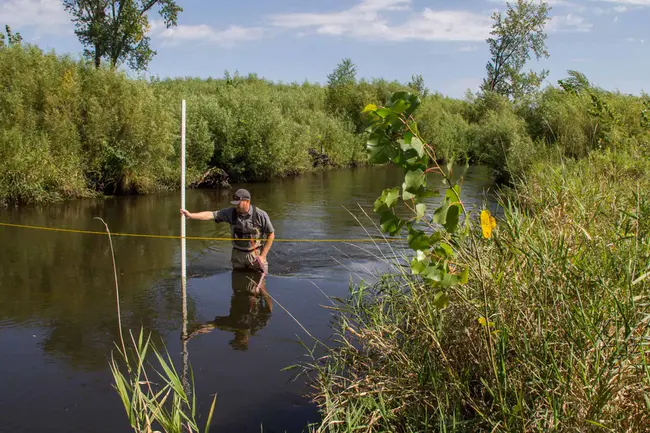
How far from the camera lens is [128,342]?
7211mm

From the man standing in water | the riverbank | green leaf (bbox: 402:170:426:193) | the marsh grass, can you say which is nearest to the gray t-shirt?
the man standing in water

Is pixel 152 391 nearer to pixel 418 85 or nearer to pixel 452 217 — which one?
pixel 452 217

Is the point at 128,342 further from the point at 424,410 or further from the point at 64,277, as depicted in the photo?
the point at 424,410

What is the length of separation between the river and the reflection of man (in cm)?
3

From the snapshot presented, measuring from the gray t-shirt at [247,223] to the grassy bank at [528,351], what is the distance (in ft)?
15.2

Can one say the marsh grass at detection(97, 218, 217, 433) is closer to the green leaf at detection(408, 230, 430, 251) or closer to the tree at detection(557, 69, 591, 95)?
the green leaf at detection(408, 230, 430, 251)

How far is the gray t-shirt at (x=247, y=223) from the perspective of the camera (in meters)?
9.43

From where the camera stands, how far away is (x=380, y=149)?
3.39 meters

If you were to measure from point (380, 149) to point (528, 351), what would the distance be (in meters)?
1.56

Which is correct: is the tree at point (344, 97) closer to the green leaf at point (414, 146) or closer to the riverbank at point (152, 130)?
the riverbank at point (152, 130)

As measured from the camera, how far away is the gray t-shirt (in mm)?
9430

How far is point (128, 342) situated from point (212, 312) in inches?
57.9

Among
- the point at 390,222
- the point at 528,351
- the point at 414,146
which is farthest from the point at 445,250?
the point at 528,351

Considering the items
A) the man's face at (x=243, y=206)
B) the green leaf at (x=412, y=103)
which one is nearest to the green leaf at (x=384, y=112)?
the green leaf at (x=412, y=103)
